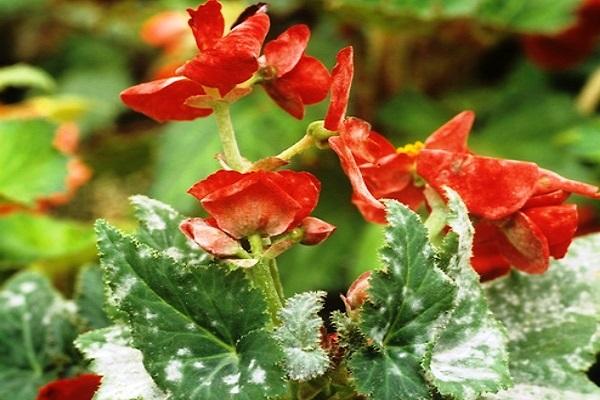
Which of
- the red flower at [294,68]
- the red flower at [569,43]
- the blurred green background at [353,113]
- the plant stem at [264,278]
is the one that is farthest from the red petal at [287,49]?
the red flower at [569,43]

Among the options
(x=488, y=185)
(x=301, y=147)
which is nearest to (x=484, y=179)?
(x=488, y=185)

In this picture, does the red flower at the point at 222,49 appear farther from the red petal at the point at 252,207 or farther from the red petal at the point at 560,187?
the red petal at the point at 560,187

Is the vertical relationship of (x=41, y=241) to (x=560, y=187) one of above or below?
below

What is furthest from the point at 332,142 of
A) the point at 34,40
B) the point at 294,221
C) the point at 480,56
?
the point at 34,40

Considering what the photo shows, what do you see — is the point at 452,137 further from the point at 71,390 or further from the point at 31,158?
the point at 31,158

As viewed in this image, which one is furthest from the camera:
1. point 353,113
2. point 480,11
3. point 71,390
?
point 353,113

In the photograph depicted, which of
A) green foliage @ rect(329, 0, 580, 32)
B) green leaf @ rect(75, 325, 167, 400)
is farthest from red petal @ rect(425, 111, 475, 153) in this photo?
green foliage @ rect(329, 0, 580, 32)

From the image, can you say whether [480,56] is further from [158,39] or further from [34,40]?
[34,40]
